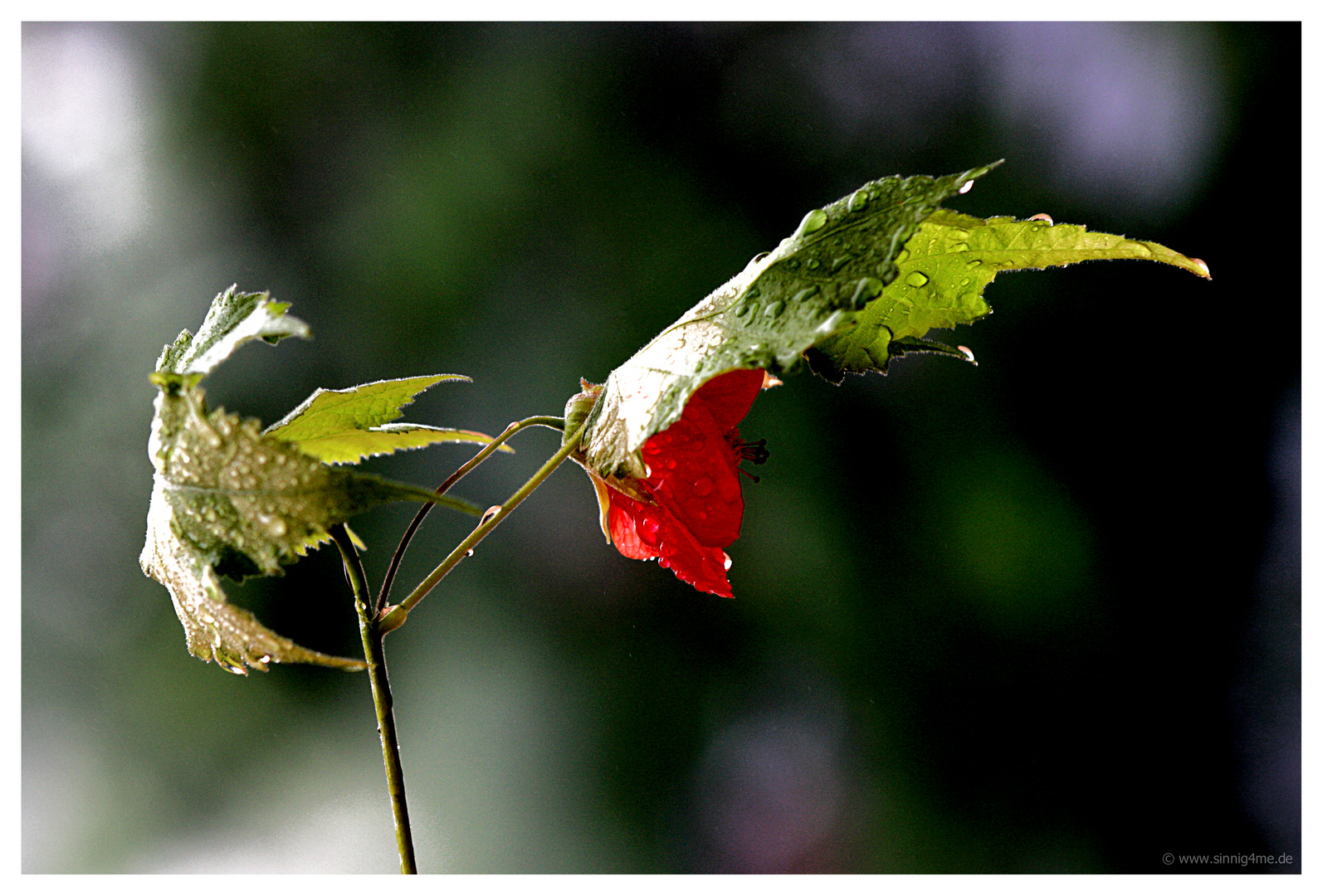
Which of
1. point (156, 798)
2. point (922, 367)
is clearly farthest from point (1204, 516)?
point (156, 798)

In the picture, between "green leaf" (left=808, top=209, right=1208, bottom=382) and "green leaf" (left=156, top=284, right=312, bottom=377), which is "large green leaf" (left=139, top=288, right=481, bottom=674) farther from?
"green leaf" (left=808, top=209, right=1208, bottom=382)

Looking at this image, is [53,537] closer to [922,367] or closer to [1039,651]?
[922,367]

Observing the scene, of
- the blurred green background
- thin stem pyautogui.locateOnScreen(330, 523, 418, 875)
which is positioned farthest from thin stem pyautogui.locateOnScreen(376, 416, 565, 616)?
the blurred green background

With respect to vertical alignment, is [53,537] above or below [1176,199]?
above

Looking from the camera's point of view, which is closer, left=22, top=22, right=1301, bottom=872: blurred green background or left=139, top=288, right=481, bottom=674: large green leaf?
left=139, top=288, right=481, bottom=674: large green leaf

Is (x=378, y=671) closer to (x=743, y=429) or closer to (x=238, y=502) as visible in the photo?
(x=238, y=502)

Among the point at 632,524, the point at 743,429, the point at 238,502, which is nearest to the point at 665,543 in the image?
the point at 632,524
